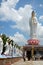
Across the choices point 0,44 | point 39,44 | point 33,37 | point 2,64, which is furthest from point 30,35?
point 2,64

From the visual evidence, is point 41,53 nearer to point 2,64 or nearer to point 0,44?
point 0,44

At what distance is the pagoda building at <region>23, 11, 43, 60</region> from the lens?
218 feet

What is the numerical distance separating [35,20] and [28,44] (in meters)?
9.38

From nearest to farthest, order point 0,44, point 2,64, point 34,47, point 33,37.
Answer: point 2,64 < point 0,44 < point 34,47 < point 33,37

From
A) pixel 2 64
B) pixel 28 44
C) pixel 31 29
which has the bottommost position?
pixel 2 64

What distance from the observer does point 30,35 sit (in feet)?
239

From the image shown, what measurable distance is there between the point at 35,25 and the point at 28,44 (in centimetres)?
749

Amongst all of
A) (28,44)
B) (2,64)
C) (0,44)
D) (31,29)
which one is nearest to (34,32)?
(31,29)

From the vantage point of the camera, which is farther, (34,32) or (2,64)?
(34,32)

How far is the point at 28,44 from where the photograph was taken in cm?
6769

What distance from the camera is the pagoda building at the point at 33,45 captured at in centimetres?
6631

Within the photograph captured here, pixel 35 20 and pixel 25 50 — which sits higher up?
pixel 35 20

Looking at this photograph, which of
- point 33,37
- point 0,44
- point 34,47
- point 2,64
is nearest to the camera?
point 2,64

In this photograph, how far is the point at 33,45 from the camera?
6544 centimetres
